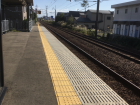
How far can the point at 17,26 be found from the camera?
82.8ft

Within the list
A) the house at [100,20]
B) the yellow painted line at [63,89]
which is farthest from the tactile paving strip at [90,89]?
the house at [100,20]

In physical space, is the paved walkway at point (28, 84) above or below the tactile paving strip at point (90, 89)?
above

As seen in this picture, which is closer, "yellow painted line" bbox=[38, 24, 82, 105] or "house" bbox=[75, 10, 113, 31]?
"yellow painted line" bbox=[38, 24, 82, 105]

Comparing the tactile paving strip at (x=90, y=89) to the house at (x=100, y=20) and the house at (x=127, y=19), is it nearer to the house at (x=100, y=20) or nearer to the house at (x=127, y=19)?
the house at (x=127, y=19)

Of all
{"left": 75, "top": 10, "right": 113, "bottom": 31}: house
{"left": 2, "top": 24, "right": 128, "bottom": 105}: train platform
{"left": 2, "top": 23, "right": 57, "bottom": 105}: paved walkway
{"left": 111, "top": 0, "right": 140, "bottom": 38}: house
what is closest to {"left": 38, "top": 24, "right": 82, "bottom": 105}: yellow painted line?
{"left": 2, "top": 24, "right": 128, "bottom": 105}: train platform

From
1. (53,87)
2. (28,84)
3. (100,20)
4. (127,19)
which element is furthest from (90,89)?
(100,20)

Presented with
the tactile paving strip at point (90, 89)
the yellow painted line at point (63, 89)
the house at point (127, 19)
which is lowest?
the tactile paving strip at point (90, 89)

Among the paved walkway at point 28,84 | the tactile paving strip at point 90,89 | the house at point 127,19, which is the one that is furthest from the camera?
the house at point 127,19

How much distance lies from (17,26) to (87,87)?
22.8 meters

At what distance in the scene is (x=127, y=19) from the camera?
24250 millimetres

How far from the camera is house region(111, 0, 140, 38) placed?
21.7 m

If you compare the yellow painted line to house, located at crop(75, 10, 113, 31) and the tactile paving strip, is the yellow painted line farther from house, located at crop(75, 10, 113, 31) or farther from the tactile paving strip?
house, located at crop(75, 10, 113, 31)

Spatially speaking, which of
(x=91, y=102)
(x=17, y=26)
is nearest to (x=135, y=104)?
(x=91, y=102)

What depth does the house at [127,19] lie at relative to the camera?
21.7 metres
